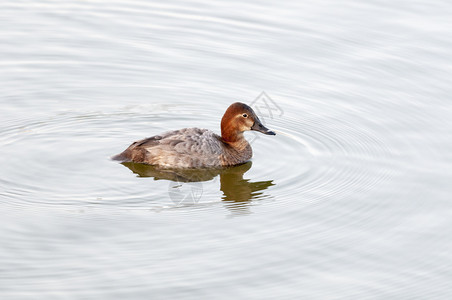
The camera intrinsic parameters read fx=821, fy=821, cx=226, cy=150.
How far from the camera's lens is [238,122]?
36.2 ft

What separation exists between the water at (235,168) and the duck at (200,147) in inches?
10.1

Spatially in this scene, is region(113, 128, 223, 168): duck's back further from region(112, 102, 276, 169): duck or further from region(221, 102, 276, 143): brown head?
region(221, 102, 276, 143): brown head

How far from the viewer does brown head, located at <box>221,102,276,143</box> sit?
10930 millimetres

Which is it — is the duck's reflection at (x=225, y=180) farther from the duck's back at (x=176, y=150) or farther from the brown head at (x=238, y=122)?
the brown head at (x=238, y=122)

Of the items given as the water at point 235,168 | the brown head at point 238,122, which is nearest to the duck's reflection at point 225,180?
the water at point 235,168

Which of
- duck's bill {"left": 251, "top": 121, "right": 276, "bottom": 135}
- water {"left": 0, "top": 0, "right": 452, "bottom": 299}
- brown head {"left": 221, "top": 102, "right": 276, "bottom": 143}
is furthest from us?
duck's bill {"left": 251, "top": 121, "right": 276, "bottom": 135}

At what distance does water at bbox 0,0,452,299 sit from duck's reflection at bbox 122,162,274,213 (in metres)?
0.04

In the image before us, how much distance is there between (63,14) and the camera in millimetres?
14797

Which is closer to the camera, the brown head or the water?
the water

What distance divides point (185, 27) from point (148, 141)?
430 centimetres

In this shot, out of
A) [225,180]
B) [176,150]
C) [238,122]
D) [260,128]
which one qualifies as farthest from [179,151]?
[260,128]

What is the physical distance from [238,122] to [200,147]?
73 cm

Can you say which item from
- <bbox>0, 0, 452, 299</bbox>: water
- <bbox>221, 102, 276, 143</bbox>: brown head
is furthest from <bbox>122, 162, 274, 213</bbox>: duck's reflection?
<bbox>221, 102, 276, 143</bbox>: brown head

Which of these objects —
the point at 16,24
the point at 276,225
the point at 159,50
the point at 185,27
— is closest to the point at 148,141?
the point at 276,225
